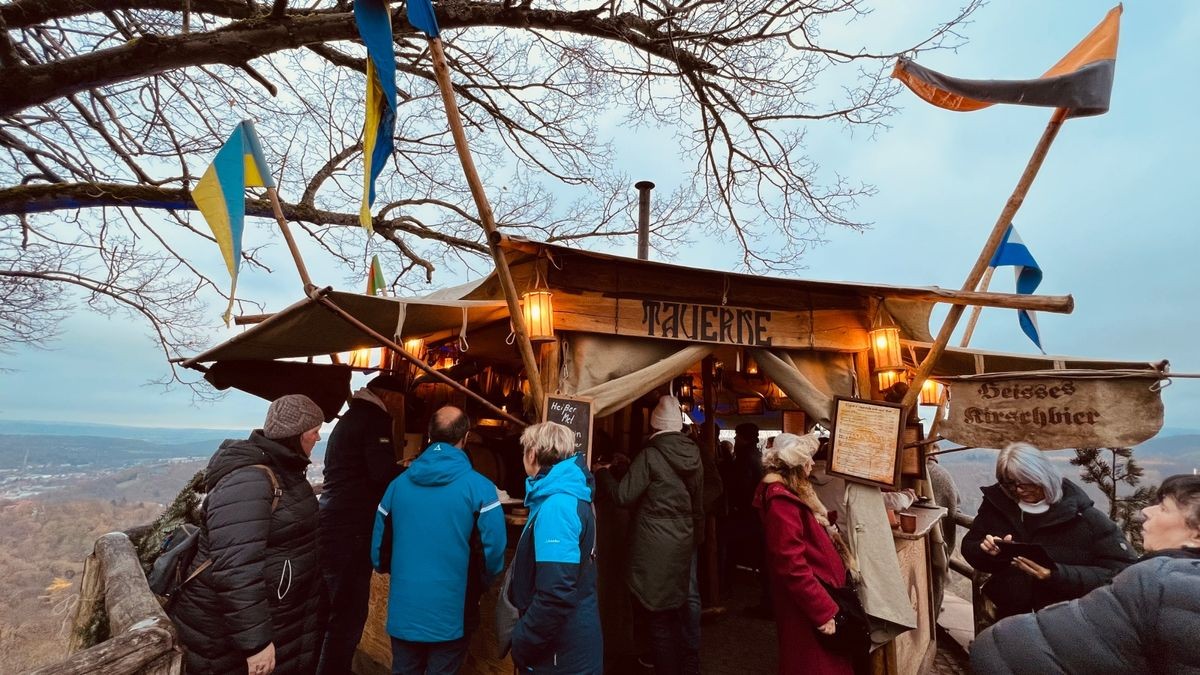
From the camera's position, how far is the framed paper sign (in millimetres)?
3771

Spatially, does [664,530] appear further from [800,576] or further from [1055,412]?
[1055,412]

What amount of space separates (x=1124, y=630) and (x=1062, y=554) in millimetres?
1573

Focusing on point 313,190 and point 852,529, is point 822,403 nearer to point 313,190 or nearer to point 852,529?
point 852,529

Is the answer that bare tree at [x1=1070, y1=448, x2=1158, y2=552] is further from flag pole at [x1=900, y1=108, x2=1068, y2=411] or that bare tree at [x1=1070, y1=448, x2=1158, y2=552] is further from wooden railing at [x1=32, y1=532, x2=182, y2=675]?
wooden railing at [x1=32, y1=532, x2=182, y2=675]

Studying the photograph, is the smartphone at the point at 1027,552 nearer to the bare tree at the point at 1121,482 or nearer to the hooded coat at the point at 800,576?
the hooded coat at the point at 800,576

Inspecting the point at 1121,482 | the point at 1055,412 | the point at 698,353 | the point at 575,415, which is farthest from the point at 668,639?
the point at 1121,482

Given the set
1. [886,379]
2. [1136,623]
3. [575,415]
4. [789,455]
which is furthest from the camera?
[886,379]

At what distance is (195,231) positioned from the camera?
754 cm

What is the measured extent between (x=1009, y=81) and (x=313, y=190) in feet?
31.9

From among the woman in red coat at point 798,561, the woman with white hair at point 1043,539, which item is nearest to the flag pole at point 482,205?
the woman in red coat at point 798,561

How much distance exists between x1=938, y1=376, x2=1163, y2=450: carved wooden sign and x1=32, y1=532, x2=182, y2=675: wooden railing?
203 inches

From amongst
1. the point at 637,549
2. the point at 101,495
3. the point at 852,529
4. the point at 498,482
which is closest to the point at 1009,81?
the point at 852,529

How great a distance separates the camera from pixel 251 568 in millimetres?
2367

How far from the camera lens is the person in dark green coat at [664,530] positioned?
3.83 meters
